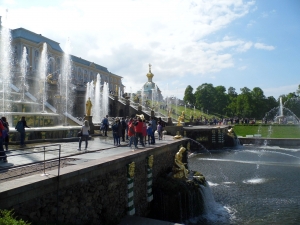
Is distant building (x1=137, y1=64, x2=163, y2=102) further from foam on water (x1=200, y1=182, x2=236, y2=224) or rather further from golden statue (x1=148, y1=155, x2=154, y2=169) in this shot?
golden statue (x1=148, y1=155, x2=154, y2=169)

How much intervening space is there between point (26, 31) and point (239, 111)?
2342 inches

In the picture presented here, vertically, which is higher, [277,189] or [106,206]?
[106,206]

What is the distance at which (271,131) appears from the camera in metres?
45.4

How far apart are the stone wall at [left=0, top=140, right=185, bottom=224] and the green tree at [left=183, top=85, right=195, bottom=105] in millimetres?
89249

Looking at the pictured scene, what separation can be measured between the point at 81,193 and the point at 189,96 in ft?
309

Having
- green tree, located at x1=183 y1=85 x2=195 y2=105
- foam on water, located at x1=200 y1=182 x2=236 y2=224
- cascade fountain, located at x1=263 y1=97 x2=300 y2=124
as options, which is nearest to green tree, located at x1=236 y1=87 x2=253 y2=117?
cascade fountain, located at x1=263 y1=97 x2=300 y2=124

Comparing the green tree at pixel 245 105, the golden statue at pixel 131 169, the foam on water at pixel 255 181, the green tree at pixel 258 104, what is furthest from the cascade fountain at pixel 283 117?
the golden statue at pixel 131 169

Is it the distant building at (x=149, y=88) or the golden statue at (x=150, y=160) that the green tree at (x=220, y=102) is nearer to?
the distant building at (x=149, y=88)

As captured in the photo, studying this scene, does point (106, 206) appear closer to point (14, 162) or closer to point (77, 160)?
point (77, 160)

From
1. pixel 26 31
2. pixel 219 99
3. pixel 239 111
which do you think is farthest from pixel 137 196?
pixel 219 99

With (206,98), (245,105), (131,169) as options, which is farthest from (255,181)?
(206,98)

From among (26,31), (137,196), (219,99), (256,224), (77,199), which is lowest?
(256,224)

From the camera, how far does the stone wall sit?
574cm

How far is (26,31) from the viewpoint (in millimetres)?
58969
